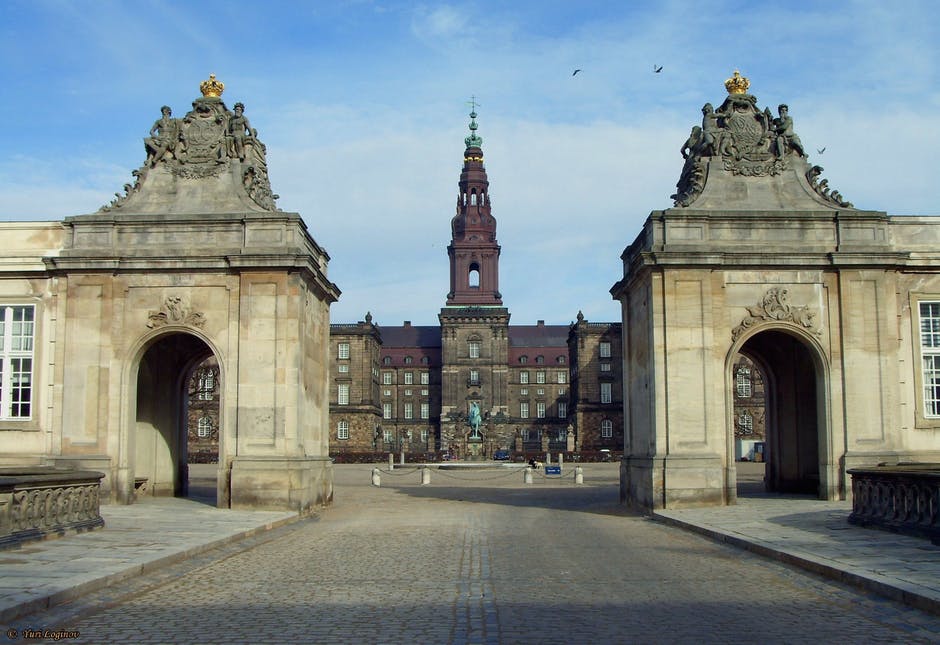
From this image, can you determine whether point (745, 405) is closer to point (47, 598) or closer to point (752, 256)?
point (752, 256)

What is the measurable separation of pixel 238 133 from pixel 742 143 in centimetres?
1292

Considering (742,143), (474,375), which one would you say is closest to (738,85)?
(742,143)

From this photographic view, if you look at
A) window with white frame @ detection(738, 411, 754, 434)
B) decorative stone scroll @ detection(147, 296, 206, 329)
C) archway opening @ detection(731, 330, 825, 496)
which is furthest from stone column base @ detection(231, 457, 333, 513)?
window with white frame @ detection(738, 411, 754, 434)

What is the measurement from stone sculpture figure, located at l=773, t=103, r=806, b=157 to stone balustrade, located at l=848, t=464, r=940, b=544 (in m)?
11.2

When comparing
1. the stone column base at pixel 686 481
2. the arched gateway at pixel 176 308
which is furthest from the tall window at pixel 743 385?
the arched gateway at pixel 176 308

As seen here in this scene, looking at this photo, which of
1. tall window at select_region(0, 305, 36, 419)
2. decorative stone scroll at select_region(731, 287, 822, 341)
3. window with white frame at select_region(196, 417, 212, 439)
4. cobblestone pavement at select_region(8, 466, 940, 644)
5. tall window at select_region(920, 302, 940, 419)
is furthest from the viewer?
window with white frame at select_region(196, 417, 212, 439)

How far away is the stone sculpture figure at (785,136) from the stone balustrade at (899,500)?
11.2 metres

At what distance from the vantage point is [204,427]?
328 ft

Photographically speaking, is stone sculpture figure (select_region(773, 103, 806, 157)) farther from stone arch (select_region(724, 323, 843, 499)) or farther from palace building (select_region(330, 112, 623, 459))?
palace building (select_region(330, 112, 623, 459))

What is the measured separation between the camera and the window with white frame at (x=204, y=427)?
9919 centimetres

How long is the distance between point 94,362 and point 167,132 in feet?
20.3

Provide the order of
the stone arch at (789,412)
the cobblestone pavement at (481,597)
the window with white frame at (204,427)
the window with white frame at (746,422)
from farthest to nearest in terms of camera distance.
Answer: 1. the window with white frame at (746,422)
2. the window with white frame at (204,427)
3. the stone arch at (789,412)
4. the cobblestone pavement at (481,597)

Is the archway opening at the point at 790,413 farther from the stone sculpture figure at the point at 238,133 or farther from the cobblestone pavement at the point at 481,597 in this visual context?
the stone sculpture figure at the point at 238,133

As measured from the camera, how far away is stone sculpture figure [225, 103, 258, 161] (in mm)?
26859
